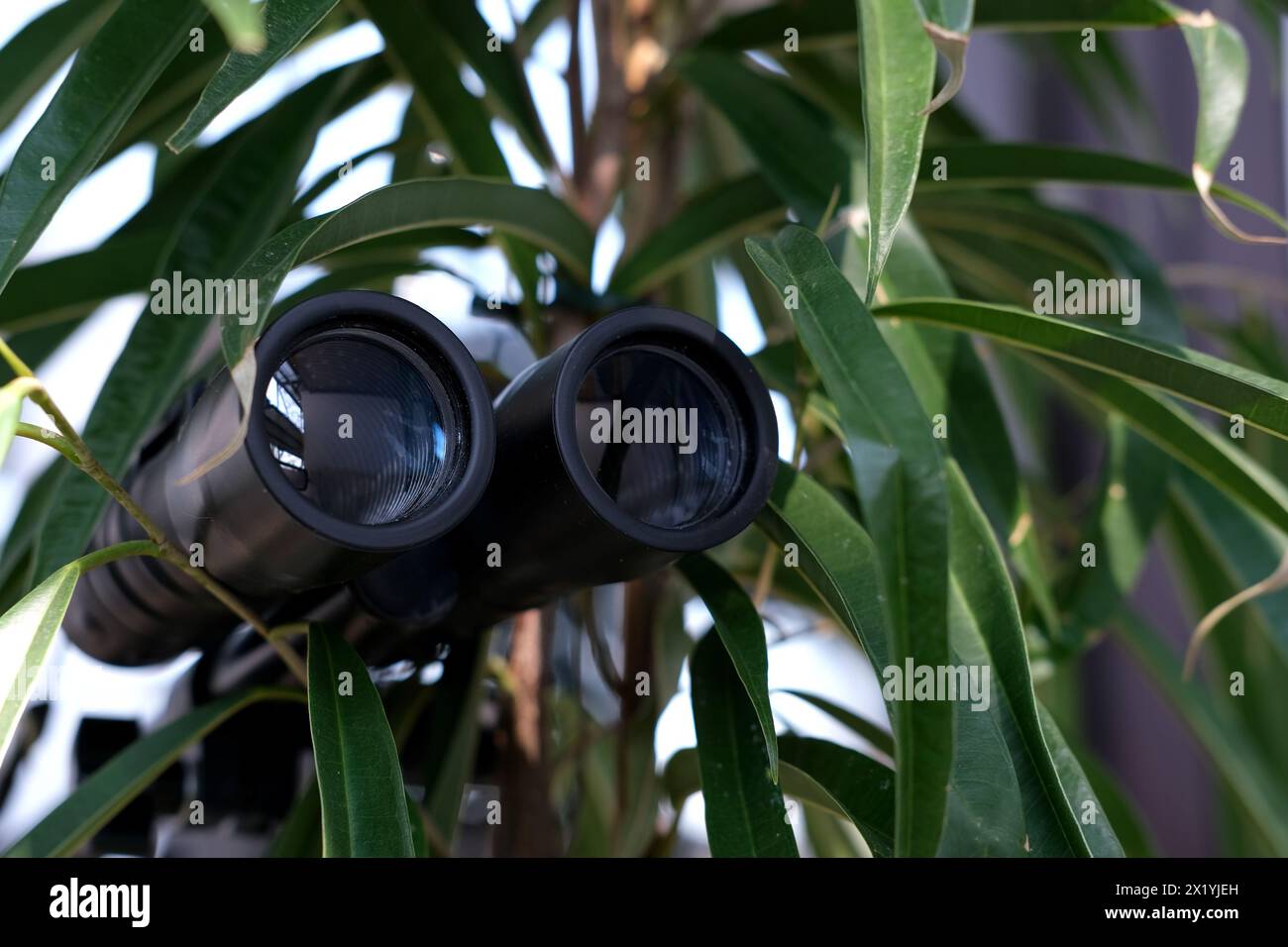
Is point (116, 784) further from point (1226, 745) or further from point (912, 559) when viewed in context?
point (1226, 745)

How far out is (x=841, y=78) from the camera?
2.79 ft

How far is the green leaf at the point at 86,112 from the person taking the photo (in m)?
0.41

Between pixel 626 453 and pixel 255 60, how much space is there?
187 millimetres

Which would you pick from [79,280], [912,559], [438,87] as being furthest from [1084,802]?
[79,280]

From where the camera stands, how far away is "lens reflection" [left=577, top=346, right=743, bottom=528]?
0.42 metres

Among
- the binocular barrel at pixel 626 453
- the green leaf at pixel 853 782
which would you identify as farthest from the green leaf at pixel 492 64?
the green leaf at pixel 853 782

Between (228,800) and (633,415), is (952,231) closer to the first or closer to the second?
(633,415)

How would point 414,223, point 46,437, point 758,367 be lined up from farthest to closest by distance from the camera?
point 758,367 → point 414,223 → point 46,437

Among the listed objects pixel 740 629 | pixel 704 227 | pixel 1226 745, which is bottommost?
pixel 1226 745

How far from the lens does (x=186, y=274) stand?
1.85 ft

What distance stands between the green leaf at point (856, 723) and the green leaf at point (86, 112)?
1.42ft

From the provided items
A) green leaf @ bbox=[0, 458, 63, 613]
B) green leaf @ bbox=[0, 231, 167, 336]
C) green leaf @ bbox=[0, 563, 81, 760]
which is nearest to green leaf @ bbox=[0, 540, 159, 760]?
green leaf @ bbox=[0, 563, 81, 760]

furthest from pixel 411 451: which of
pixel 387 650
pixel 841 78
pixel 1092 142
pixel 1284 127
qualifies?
pixel 1092 142
